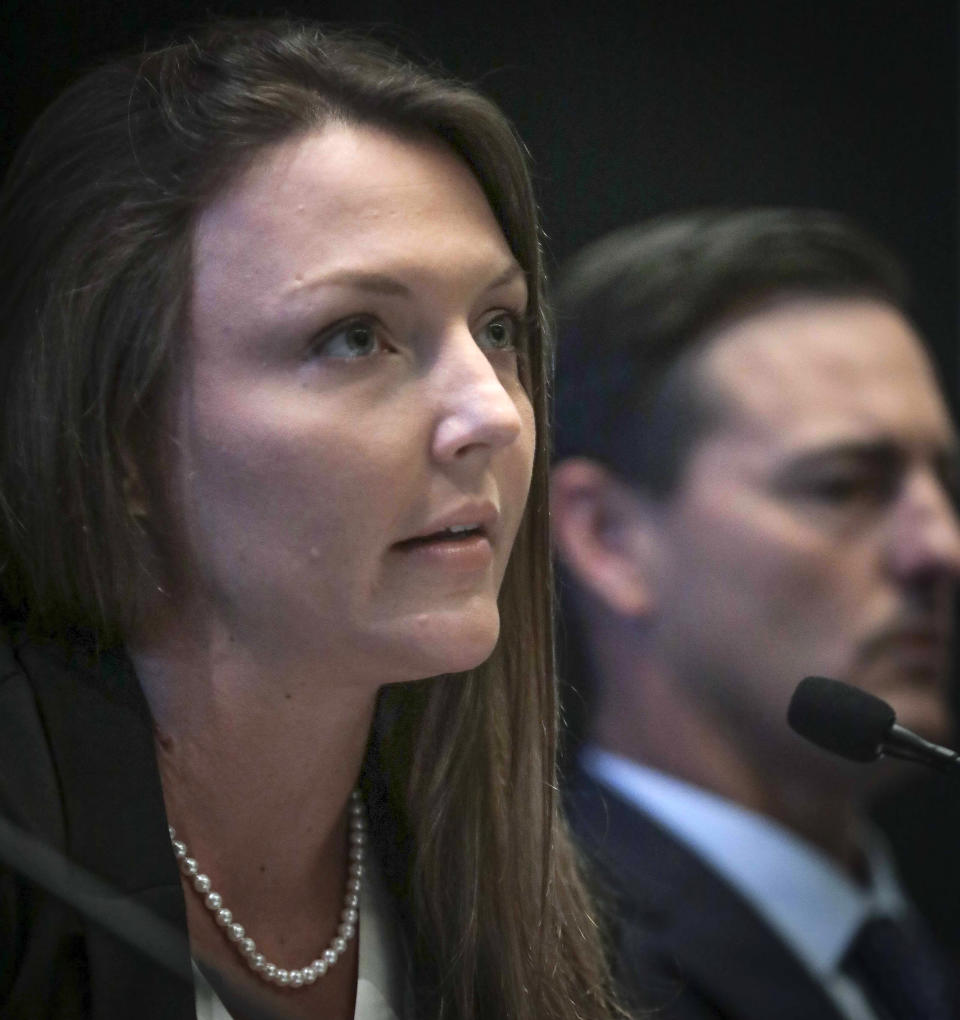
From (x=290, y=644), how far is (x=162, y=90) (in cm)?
42

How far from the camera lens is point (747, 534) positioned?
191 cm

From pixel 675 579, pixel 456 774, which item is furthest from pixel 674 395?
pixel 456 774

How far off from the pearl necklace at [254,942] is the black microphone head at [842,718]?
1.28ft

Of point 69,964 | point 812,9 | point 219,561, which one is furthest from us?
point 812,9

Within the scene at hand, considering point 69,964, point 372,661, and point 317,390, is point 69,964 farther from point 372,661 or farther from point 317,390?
point 317,390

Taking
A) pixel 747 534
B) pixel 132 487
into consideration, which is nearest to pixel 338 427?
pixel 132 487

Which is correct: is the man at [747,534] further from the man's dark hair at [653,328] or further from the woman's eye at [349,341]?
the woman's eye at [349,341]

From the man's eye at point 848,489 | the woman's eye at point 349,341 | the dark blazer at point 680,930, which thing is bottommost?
the dark blazer at point 680,930

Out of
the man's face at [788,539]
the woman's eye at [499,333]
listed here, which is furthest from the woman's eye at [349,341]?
the man's face at [788,539]

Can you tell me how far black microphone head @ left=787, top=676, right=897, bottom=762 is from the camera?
1215 millimetres

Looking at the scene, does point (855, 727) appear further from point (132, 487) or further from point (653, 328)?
point (653, 328)

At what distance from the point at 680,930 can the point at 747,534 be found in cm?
51

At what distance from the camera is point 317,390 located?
1.14 metres

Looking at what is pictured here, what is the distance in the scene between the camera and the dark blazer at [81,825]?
1.05 m
